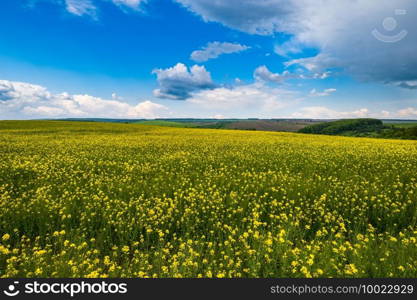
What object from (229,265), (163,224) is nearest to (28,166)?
(163,224)

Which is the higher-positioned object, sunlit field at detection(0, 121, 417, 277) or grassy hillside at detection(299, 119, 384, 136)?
grassy hillside at detection(299, 119, 384, 136)

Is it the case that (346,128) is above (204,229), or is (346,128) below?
above

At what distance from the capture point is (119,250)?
4.26 m

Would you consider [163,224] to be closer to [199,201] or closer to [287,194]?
[199,201]

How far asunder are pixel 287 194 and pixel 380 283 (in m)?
3.95

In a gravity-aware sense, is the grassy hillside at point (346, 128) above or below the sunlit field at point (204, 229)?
above

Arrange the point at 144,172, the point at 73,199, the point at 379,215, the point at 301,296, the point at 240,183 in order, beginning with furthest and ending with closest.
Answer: the point at 144,172, the point at 240,183, the point at 73,199, the point at 379,215, the point at 301,296

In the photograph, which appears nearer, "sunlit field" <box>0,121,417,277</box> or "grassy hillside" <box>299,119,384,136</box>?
"sunlit field" <box>0,121,417,277</box>

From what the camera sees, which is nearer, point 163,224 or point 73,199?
point 163,224

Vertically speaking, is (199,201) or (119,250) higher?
(199,201)

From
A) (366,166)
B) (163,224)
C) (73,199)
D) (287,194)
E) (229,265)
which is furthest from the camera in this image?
(366,166)

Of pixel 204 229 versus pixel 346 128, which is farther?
pixel 346 128

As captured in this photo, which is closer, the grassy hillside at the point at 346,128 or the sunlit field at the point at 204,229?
the sunlit field at the point at 204,229

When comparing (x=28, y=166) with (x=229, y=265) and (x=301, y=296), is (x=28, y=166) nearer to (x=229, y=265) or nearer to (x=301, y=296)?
(x=229, y=265)
